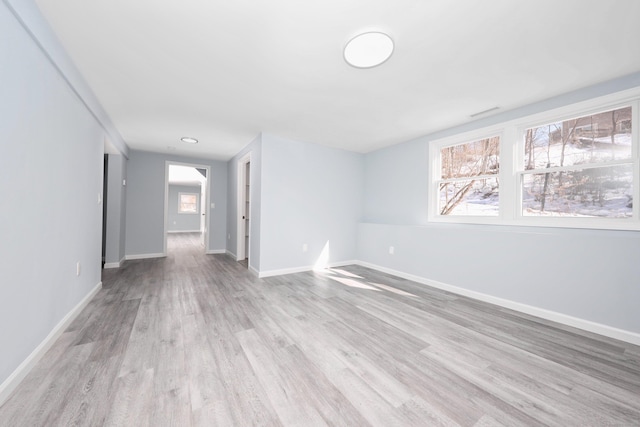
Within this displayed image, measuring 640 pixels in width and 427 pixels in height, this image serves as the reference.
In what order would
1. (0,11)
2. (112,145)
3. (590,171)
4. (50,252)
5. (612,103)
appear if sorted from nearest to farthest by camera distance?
(0,11) < (50,252) < (612,103) < (590,171) < (112,145)

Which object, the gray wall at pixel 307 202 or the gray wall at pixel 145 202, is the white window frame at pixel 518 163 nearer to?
the gray wall at pixel 307 202

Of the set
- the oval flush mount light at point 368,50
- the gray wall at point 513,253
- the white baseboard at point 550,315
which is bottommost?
the white baseboard at point 550,315

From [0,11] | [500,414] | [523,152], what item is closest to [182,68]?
[0,11]

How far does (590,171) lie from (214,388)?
3847mm

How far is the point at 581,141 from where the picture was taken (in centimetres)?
250

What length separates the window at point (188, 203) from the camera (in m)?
11.2

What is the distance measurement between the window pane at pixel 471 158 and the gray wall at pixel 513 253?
258 mm

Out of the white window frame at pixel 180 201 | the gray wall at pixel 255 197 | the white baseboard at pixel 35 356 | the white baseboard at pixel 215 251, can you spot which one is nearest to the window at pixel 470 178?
the gray wall at pixel 255 197

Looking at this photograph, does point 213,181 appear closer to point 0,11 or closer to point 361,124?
point 361,124

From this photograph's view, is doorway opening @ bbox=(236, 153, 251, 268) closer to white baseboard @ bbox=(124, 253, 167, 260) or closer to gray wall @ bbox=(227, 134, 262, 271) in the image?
gray wall @ bbox=(227, 134, 262, 271)

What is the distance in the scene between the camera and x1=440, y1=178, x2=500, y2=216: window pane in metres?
3.15

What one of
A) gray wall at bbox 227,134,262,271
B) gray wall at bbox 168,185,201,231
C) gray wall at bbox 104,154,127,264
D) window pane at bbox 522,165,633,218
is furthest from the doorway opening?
gray wall at bbox 168,185,201,231

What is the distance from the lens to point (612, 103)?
2.25m

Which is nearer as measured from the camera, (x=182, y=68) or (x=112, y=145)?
(x=182, y=68)
